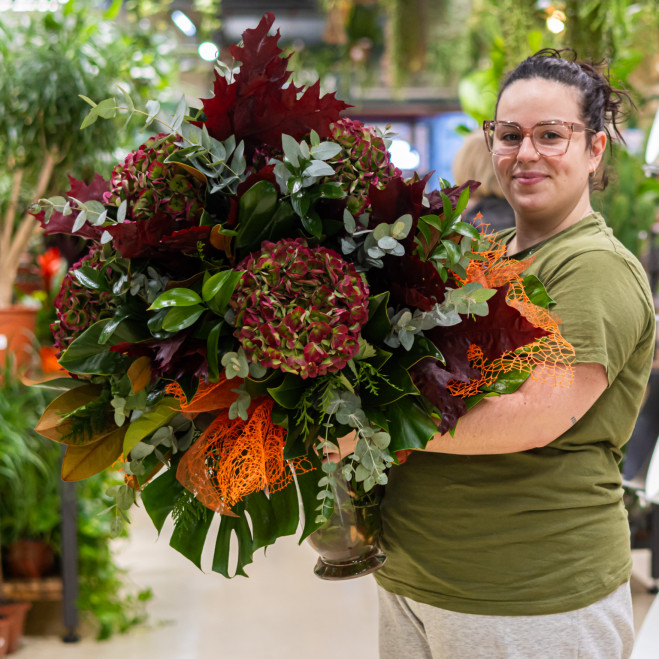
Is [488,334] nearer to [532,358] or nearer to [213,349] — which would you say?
[532,358]

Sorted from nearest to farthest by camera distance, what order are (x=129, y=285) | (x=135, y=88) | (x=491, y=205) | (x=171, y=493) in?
(x=129, y=285), (x=171, y=493), (x=491, y=205), (x=135, y=88)

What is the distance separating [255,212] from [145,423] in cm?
34

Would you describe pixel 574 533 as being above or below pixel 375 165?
below

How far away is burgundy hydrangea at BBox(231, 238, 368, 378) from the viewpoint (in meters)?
0.92

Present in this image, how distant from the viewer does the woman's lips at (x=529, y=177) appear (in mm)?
1292

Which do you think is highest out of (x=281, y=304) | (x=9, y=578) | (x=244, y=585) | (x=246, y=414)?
(x=281, y=304)

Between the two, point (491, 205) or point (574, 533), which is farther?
point (491, 205)

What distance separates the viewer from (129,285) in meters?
1.03

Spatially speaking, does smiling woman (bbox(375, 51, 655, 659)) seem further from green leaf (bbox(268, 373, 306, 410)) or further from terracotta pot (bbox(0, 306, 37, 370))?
terracotta pot (bbox(0, 306, 37, 370))

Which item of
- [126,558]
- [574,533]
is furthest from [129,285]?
[126,558]

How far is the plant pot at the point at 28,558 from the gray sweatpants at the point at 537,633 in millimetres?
2261

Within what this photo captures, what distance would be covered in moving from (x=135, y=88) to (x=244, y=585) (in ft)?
7.91

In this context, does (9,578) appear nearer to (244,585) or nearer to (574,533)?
(244,585)

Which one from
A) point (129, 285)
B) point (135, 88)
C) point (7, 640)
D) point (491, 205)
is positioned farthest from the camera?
point (135, 88)
